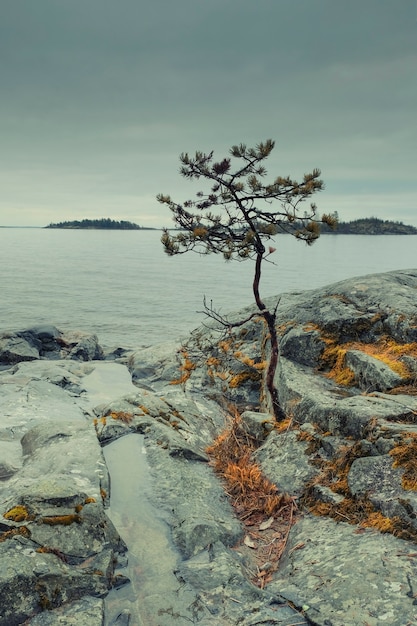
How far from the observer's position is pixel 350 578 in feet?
14.3

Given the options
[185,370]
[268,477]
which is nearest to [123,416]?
[268,477]

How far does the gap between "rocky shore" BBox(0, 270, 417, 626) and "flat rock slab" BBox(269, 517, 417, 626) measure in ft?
0.05

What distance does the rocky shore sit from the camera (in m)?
4.32

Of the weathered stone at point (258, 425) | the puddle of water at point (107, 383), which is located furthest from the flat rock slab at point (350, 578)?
the puddle of water at point (107, 383)

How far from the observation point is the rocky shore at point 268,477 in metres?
4.32

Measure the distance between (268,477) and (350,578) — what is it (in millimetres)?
2603

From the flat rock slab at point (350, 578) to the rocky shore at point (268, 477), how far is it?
0.05 ft

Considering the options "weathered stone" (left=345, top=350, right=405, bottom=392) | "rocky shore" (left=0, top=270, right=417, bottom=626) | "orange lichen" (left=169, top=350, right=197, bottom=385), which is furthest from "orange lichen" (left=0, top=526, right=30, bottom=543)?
"orange lichen" (left=169, top=350, right=197, bottom=385)

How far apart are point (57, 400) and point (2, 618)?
25.5 ft

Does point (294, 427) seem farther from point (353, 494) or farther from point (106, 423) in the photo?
point (106, 423)

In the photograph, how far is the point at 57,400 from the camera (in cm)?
1149

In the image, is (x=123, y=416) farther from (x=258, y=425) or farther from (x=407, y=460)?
(x=407, y=460)

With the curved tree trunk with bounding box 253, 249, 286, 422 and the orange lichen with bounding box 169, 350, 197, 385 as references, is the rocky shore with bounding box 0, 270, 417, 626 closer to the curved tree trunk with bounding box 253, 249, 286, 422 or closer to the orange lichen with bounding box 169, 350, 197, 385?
the curved tree trunk with bounding box 253, 249, 286, 422

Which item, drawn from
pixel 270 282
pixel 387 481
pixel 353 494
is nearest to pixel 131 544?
pixel 353 494
